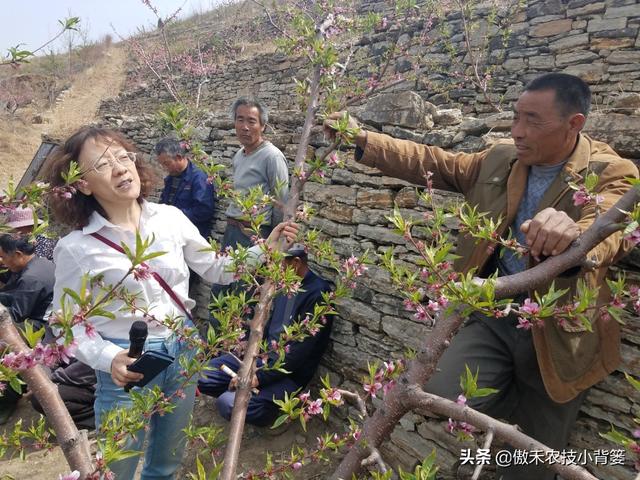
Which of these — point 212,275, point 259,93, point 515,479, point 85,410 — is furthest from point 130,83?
point 515,479

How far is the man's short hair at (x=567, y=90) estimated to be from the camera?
1771mm

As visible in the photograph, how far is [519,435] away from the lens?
94 cm

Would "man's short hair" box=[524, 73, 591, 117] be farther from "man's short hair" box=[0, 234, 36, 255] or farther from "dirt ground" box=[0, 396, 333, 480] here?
"man's short hair" box=[0, 234, 36, 255]

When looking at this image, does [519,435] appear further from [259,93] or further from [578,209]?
[259,93]

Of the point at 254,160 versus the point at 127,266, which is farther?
the point at 254,160

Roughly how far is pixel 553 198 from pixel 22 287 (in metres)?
4.04

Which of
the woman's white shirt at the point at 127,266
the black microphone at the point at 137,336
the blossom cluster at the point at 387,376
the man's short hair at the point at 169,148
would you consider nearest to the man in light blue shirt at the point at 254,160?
the man's short hair at the point at 169,148

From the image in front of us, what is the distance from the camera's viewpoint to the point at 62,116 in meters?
15.9

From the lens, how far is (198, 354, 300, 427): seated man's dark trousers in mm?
2982

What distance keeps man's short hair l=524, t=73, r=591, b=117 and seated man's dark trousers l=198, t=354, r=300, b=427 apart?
235cm

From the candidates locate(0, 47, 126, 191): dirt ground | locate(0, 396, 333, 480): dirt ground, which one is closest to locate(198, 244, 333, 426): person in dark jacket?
locate(0, 396, 333, 480): dirt ground

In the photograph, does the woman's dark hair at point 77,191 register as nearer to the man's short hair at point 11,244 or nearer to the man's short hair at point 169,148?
the man's short hair at point 11,244

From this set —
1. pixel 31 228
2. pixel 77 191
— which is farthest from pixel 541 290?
pixel 31 228

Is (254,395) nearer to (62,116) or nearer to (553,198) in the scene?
(553,198)
